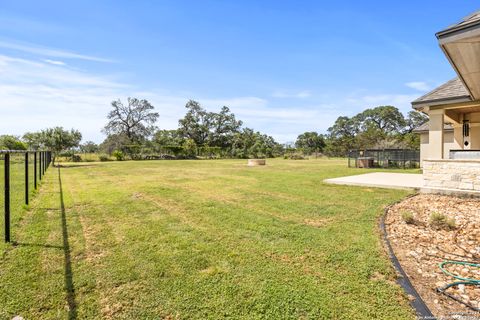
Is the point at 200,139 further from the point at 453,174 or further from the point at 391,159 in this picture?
the point at 453,174

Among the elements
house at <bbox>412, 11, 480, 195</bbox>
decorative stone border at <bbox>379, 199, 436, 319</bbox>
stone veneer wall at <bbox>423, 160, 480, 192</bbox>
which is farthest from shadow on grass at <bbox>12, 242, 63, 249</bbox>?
stone veneer wall at <bbox>423, 160, 480, 192</bbox>

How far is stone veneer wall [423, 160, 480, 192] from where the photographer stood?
657 cm

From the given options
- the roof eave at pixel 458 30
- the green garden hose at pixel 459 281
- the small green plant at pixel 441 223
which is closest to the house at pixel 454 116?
the roof eave at pixel 458 30

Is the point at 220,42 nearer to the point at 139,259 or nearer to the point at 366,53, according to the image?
the point at 366,53

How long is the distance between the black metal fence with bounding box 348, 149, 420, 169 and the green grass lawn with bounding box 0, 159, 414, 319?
1445 cm

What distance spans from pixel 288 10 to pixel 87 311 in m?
13.1

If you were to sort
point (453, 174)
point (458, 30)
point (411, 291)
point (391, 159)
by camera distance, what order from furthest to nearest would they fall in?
point (391, 159) < point (453, 174) < point (458, 30) < point (411, 291)

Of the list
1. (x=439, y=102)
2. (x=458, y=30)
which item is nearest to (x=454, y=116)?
(x=439, y=102)

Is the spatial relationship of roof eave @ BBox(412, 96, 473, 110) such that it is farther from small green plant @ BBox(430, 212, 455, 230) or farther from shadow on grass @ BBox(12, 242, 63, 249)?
shadow on grass @ BBox(12, 242, 63, 249)

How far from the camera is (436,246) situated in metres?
3.41

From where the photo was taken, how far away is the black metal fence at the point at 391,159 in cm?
1773

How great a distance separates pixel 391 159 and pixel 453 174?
12.6 m

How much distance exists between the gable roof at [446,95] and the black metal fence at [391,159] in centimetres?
1007

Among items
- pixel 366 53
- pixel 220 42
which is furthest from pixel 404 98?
pixel 220 42
